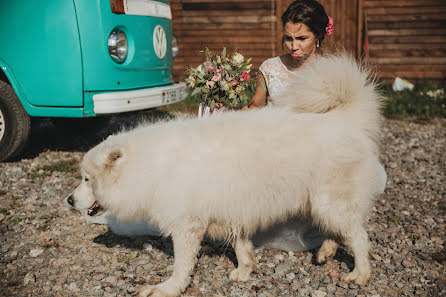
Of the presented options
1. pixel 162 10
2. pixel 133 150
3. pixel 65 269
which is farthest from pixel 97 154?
pixel 162 10

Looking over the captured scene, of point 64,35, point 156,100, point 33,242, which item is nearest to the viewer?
point 33,242

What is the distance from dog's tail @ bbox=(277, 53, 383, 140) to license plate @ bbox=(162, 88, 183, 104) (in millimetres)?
2662

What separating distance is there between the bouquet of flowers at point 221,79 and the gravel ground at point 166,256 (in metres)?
1.30

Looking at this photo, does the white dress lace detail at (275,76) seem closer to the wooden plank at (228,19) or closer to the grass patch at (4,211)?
the grass patch at (4,211)

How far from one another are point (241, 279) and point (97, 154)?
1.41 meters

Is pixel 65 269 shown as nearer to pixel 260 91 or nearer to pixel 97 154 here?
pixel 97 154

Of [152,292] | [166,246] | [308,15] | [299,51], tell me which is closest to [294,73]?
[299,51]

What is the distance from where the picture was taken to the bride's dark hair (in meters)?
3.70

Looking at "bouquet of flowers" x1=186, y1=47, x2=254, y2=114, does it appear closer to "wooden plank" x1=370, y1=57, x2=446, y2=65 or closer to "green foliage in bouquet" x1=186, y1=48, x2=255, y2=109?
"green foliage in bouquet" x1=186, y1=48, x2=255, y2=109

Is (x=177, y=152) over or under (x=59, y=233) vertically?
over

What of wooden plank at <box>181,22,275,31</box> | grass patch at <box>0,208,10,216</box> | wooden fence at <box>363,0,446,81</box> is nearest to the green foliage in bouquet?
grass patch at <box>0,208,10,216</box>

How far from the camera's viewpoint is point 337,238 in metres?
3.35

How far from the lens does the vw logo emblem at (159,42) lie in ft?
17.9


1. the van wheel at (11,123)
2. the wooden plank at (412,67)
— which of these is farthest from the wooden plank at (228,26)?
the van wheel at (11,123)
